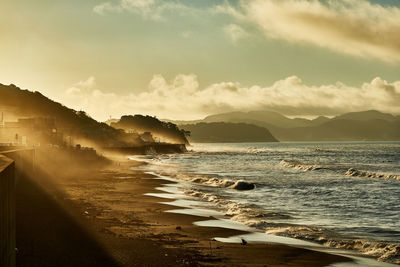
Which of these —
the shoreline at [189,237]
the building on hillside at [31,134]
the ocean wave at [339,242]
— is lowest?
the ocean wave at [339,242]

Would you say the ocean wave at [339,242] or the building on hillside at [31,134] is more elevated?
the building on hillside at [31,134]

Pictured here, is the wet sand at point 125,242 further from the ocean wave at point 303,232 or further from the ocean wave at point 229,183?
the ocean wave at point 229,183

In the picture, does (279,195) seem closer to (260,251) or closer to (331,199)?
(331,199)

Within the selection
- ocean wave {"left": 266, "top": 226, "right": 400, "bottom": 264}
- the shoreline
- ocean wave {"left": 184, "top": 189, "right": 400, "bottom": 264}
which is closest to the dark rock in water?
ocean wave {"left": 184, "top": 189, "right": 400, "bottom": 264}

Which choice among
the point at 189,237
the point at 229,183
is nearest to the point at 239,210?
the point at 189,237

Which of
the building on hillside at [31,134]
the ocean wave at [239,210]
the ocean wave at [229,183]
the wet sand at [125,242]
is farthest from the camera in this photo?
the building on hillside at [31,134]

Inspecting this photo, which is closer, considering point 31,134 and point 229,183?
point 229,183

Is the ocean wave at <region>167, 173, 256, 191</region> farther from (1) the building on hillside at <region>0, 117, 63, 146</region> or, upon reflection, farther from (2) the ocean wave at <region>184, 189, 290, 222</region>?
(1) the building on hillside at <region>0, 117, 63, 146</region>

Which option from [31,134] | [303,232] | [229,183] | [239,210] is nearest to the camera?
[303,232]

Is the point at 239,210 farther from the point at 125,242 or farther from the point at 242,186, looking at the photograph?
the point at 242,186

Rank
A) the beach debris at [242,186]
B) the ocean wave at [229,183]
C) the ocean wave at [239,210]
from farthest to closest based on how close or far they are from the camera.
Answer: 1. the ocean wave at [229,183]
2. the beach debris at [242,186]
3. the ocean wave at [239,210]

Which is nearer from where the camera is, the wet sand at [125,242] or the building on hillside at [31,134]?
the wet sand at [125,242]

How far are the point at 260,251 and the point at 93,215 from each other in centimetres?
920

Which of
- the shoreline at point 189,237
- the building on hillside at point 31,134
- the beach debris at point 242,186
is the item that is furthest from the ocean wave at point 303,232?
the building on hillside at point 31,134
